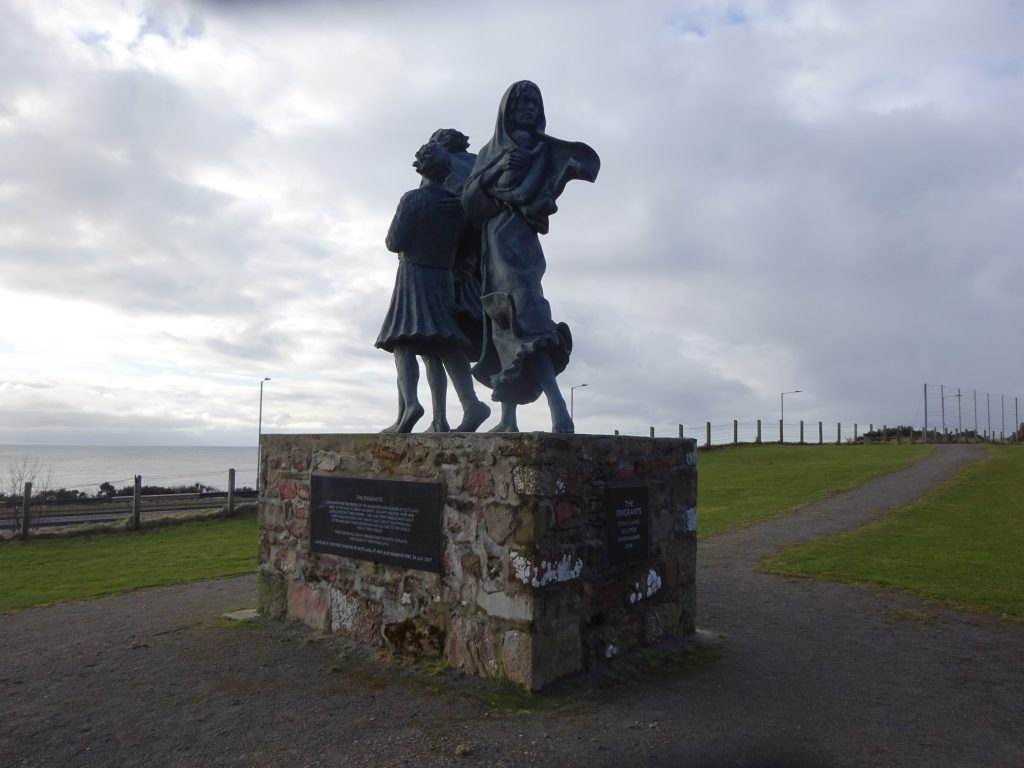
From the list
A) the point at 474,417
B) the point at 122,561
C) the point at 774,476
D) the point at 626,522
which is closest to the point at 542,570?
the point at 626,522

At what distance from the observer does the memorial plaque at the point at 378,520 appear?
507 centimetres

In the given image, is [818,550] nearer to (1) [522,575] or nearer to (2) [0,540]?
(1) [522,575]

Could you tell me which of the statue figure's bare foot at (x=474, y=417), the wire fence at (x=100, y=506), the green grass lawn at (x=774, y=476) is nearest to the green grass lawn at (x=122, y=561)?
the wire fence at (x=100, y=506)

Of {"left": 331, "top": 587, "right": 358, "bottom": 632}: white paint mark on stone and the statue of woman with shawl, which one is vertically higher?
the statue of woman with shawl

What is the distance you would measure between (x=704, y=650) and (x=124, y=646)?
4.29 meters

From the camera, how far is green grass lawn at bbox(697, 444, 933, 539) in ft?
51.4

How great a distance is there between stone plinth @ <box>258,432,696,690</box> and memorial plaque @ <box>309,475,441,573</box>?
6 cm

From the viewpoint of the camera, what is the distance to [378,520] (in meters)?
5.37

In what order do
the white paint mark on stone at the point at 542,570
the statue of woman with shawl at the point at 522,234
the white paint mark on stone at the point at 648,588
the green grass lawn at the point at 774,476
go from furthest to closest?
the green grass lawn at the point at 774,476, the statue of woman with shawl at the point at 522,234, the white paint mark on stone at the point at 648,588, the white paint mark on stone at the point at 542,570

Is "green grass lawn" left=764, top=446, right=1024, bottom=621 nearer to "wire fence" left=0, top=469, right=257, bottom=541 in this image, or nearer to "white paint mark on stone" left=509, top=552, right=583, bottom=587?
"white paint mark on stone" left=509, top=552, right=583, bottom=587

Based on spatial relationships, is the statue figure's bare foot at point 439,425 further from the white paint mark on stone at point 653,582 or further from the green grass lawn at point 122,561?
the green grass lawn at point 122,561

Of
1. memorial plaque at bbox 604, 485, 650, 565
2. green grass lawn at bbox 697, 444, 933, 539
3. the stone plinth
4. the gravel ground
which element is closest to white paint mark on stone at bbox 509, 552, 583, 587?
the stone plinth

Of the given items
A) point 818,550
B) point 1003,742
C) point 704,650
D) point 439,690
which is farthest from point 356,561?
point 818,550

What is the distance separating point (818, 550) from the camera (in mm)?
10414
